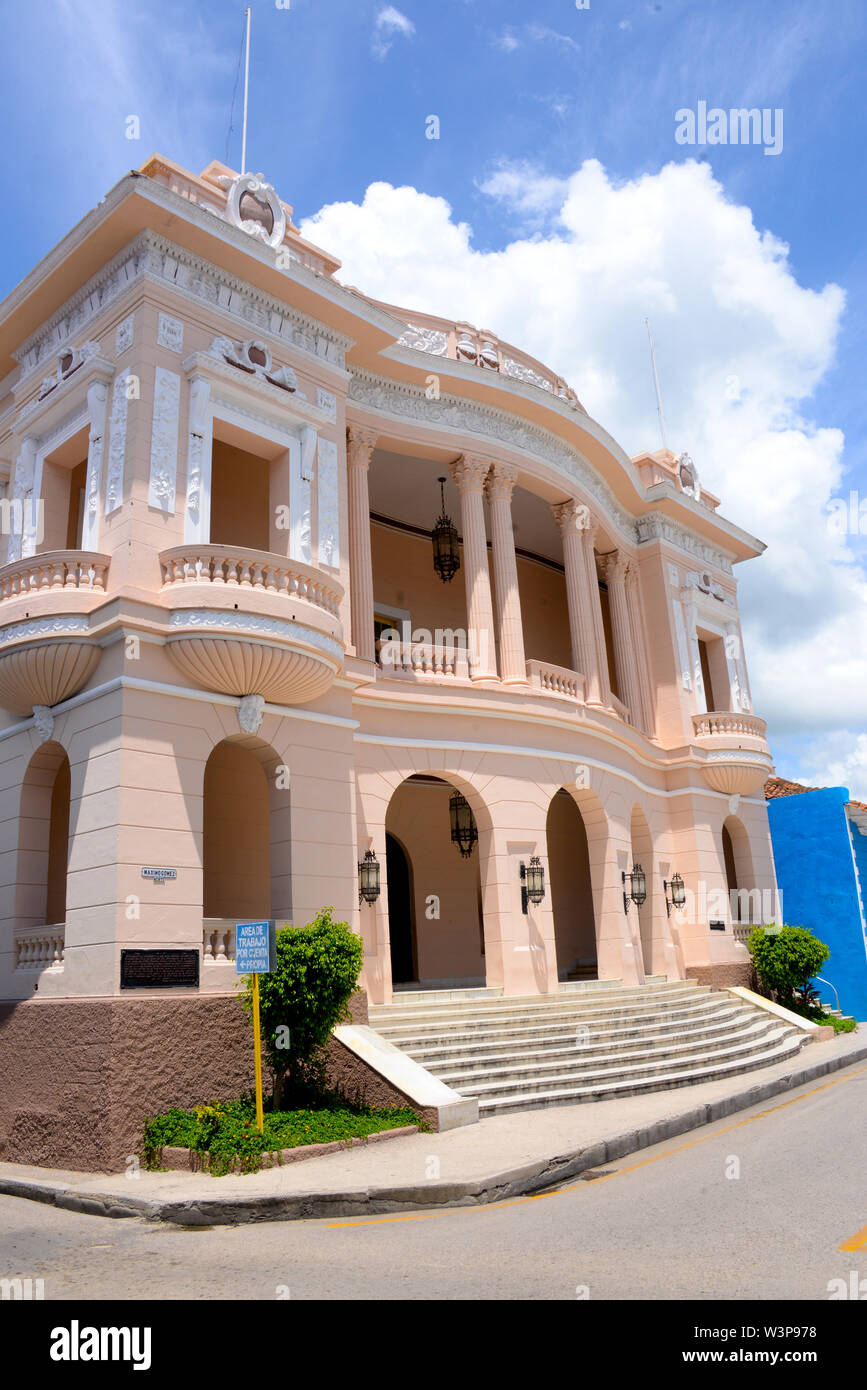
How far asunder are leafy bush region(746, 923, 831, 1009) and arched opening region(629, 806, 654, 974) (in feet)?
8.26

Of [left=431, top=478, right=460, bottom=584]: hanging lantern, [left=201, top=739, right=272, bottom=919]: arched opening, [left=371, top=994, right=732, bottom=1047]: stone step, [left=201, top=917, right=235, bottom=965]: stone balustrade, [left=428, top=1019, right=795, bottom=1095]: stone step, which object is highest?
[left=431, top=478, right=460, bottom=584]: hanging lantern

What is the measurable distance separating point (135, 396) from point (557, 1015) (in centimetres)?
1133

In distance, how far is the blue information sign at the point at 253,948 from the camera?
36.5 ft

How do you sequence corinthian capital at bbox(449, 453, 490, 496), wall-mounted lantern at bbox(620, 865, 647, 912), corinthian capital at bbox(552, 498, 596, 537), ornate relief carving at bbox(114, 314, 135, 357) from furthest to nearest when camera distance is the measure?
1. corinthian capital at bbox(552, 498, 596, 537)
2. wall-mounted lantern at bbox(620, 865, 647, 912)
3. corinthian capital at bbox(449, 453, 490, 496)
4. ornate relief carving at bbox(114, 314, 135, 357)

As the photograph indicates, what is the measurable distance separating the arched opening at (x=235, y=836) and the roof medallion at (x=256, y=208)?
8250mm

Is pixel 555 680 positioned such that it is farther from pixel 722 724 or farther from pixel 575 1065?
pixel 575 1065

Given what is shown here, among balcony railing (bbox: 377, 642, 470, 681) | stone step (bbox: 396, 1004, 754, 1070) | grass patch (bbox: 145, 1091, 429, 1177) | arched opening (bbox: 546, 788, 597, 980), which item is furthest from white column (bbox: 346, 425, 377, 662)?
arched opening (bbox: 546, 788, 597, 980)

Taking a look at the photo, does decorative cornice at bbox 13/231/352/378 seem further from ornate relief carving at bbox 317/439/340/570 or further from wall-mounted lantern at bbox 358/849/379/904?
wall-mounted lantern at bbox 358/849/379/904

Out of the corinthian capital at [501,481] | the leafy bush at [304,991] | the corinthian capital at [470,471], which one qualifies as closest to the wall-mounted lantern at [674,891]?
the corinthian capital at [501,481]

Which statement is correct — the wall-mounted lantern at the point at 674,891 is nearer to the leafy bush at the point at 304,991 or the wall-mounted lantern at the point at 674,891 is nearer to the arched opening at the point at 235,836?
the arched opening at the point at 235,836

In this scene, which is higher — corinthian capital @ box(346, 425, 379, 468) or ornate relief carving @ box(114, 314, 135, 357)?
corinthian capital @ box(346, 425, 379, 468)

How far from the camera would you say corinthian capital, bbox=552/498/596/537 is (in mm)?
22891

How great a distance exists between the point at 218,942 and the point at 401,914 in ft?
31.4

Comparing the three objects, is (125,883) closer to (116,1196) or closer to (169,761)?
(169,761)
